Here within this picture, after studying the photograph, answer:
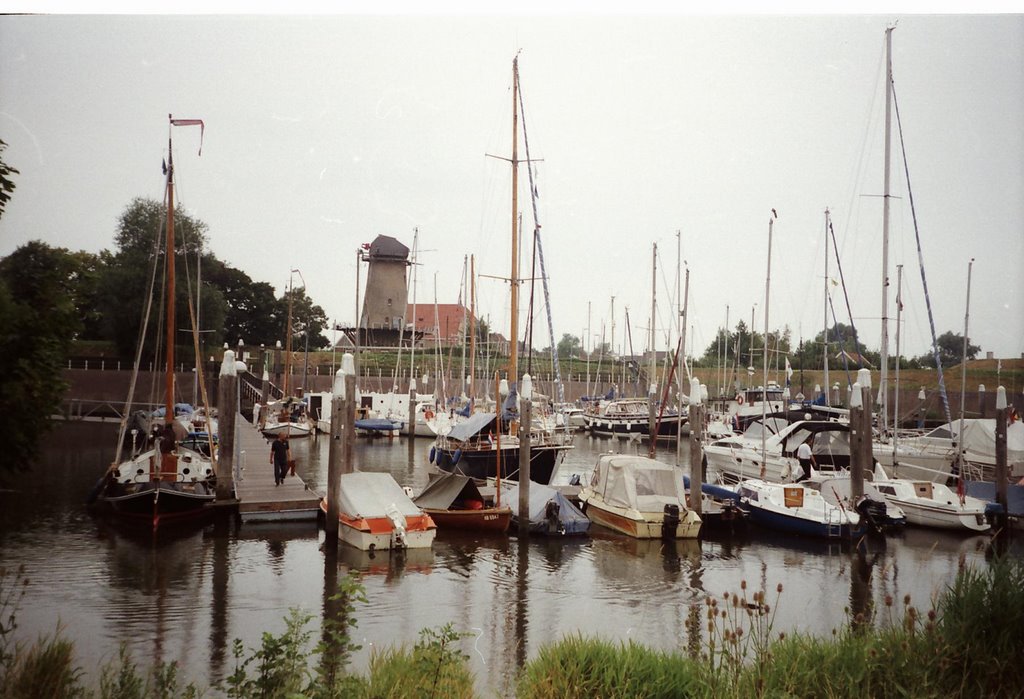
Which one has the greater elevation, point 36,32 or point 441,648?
point 36,32

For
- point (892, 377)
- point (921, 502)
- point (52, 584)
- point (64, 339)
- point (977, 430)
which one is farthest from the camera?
point (892, 377)

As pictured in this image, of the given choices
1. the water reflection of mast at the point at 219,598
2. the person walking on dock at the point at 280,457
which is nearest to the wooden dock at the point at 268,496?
the person walking on dock at the point at 280,457

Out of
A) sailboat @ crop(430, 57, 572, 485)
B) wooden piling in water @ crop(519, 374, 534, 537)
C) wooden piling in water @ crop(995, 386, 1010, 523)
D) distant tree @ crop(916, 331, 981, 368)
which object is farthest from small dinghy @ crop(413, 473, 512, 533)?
wooden piling in water @ crop(995, 386, 1010, 523)

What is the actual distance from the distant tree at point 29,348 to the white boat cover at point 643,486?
877 cm

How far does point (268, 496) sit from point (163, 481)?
174 centimetres

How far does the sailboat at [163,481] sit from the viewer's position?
12398mm

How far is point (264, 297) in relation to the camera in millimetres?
16391

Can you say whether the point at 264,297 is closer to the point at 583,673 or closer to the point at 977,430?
the point at 583,673

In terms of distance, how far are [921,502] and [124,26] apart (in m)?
13.7

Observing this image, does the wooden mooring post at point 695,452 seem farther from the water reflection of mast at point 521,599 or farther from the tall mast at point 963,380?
the tall mast at point 963,380

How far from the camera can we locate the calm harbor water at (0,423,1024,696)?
24.4 feet

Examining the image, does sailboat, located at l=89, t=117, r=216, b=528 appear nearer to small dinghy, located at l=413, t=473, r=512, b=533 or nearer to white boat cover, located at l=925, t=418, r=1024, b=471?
small dinghy, located at l=413, t=473, r=512, b=533

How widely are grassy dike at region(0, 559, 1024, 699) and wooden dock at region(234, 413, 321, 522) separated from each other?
24.4ft

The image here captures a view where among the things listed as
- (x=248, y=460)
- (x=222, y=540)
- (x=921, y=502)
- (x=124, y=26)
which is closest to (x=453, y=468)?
(x=248, y=460)
